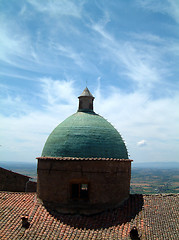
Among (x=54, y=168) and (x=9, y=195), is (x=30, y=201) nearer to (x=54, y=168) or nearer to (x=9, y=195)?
(x=9, y=195)

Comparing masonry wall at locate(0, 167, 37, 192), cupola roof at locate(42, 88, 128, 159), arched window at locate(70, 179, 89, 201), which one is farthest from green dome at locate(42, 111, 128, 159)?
masonry wall at locate(0, 167, 37, 192)

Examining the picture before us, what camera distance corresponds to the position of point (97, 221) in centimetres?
1161

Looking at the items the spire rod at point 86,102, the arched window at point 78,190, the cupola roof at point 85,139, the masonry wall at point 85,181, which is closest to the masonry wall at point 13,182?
the cupola roof at point 85,139

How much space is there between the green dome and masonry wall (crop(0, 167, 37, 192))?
5022 mm

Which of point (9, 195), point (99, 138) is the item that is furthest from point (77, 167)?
point (9, 195)

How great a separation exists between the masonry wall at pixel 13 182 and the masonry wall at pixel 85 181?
17.6 ft

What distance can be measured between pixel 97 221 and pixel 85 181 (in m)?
2.09

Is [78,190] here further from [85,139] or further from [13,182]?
[13,182]

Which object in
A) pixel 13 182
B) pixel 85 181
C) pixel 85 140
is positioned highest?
pixel 85 140

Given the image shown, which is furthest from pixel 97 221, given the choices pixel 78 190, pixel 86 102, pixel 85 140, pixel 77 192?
pixel 86 102

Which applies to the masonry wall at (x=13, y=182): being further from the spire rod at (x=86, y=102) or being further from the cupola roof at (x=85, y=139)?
the spire rod at (x=86, y=102)

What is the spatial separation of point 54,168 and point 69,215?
259cm

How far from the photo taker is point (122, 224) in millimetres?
11328

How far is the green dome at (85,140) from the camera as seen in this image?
1295 cm
